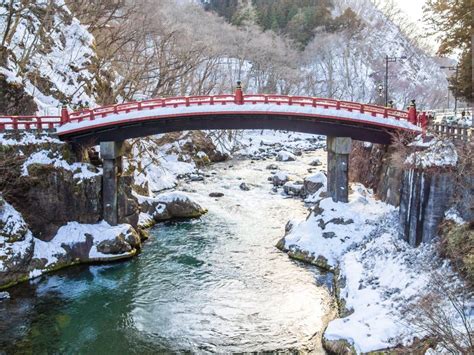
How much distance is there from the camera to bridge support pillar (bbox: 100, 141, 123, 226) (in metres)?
27.6

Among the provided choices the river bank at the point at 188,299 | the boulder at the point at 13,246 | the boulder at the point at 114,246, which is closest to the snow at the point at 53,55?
the boulder at the point at 13,246

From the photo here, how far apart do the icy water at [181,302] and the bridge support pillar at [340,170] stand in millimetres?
4384

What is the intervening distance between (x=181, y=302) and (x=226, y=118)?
12030mm

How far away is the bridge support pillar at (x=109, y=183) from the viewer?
90.5 ft

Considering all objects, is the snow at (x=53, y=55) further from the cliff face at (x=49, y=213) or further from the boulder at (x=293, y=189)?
the boulder at (x=293, y=189)

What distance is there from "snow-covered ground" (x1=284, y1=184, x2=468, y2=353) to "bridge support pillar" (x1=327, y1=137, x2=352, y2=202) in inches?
23.6

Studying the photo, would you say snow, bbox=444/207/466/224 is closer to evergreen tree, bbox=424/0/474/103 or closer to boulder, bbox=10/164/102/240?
evergreen tree, bbox=424/0/474/103

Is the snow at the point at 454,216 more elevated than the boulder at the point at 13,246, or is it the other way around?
the snow at the point at 454,216

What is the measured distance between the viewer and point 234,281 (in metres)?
22.2

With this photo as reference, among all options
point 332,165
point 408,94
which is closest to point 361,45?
point 408,94

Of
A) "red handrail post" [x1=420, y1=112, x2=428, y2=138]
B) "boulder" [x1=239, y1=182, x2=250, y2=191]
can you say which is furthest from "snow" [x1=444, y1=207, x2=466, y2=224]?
"boulder" [x1=239, y1=182, x2=250, y2=191]

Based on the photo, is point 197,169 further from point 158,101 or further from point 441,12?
point 441,12

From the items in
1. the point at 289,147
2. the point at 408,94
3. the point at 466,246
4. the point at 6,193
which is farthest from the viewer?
the point at 408,94

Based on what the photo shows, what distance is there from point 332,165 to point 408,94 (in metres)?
53.0
